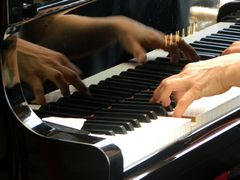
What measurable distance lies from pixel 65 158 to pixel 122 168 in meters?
0.09

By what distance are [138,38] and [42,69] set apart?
0.32 m

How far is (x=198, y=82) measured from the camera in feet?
4.78

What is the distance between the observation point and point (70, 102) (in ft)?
4.15

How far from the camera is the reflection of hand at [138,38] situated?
1393 mm

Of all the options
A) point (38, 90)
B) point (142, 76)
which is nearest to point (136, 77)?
point (142, 76)

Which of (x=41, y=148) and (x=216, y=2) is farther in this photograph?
(x=216, y=2)

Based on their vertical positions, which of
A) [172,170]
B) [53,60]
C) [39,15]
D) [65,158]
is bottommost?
[172,170]

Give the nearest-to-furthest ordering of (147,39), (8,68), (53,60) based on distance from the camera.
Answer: (8,68) → (53,60) → (147,39)

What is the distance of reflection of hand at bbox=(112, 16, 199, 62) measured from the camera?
139 cm

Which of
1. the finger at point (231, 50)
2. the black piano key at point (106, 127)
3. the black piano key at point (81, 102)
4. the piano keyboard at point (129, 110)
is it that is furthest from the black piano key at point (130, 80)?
the finger at point (231, 50)

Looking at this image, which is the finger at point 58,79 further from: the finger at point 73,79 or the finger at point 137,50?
the finger at point 137,50

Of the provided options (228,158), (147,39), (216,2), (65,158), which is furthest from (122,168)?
(216,2)

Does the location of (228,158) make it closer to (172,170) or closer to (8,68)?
(172,170)

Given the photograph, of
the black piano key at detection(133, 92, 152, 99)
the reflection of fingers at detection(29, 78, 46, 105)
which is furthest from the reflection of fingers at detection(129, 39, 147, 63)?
the reflection of fingers at detection(29, 78, 46, 105)
